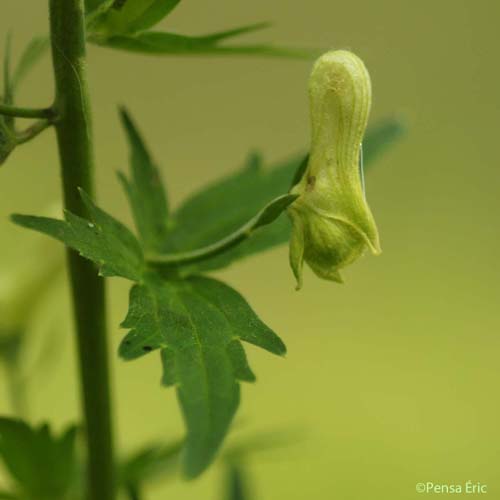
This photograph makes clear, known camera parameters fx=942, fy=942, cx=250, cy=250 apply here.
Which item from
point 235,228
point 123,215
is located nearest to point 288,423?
point 123,215

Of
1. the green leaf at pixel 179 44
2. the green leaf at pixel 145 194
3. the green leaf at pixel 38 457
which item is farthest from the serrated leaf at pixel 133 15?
the green leaf at pixel 38 457

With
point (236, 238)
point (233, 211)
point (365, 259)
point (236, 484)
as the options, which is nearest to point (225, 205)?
point (233, 211)

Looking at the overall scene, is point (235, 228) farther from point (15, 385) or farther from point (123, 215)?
point (123, 215)

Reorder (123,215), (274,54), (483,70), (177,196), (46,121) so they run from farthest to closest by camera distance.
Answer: (483,70), (177,196), (123,215), (274,54), (46,121)

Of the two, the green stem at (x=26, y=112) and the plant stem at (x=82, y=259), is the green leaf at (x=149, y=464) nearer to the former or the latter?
the plant stem at (x=82, y=259)

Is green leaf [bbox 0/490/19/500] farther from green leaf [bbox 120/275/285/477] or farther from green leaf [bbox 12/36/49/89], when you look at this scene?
green leaf [bbox 12/36/49/89]

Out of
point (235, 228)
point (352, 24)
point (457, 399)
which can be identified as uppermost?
point (352, 24)
